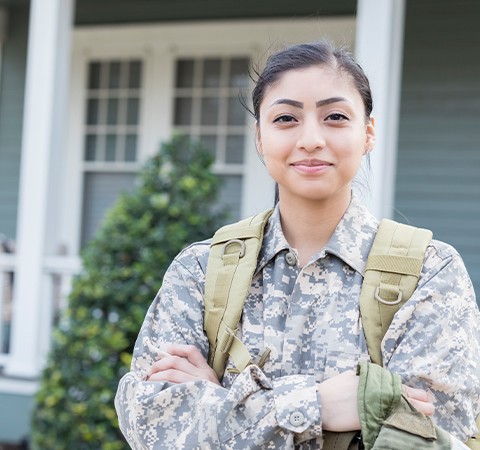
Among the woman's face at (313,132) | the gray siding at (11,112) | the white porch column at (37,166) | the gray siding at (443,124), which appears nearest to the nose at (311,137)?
the woman's face at (313,132)

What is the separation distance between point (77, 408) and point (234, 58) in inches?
154

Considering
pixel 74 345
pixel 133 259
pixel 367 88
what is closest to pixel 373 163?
pixel 133 259

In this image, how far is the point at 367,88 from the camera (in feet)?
6.51

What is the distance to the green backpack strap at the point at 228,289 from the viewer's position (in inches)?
72.3

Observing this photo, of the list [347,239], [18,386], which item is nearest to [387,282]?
[347,239]

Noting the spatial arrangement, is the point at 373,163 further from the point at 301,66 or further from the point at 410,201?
the point at 301,66

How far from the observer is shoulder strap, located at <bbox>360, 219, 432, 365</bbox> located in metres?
1.78

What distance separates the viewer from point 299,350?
1.82 m

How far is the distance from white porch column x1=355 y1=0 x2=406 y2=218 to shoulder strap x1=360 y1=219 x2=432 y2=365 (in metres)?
3.52

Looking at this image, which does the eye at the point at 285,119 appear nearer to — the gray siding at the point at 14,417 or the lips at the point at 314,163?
the lips at the point at 314,163

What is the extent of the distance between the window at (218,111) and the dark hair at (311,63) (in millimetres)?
5711

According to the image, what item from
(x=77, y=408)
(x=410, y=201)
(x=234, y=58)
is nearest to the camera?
(x=77, y=408)

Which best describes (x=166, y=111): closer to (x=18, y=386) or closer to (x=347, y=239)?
(x=18, y=386)

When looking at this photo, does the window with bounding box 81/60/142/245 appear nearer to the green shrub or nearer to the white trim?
the white trim
